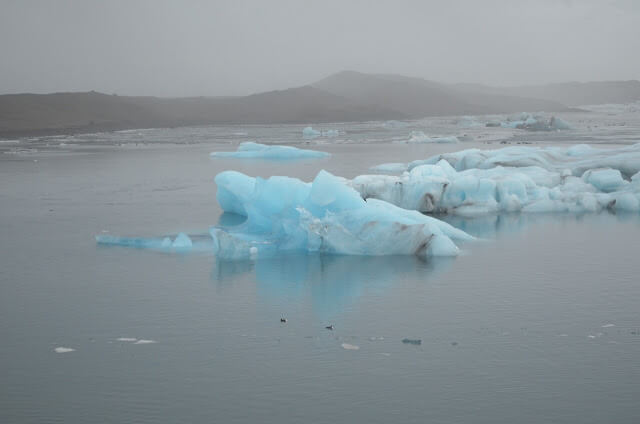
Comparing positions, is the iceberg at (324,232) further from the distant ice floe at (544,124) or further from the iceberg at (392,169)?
the distant ice floe at (544,124)

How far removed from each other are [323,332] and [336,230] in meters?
2.98

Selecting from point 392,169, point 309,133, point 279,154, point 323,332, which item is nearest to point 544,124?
point 309,133

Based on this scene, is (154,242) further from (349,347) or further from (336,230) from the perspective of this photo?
(349,347)

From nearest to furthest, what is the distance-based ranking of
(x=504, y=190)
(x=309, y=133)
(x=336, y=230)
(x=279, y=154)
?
1. (x=336, y=230)
2. (x=504, y=190)
3. (x=279, y=154)
4. (x=309, y=133)

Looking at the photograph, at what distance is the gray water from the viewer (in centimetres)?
470

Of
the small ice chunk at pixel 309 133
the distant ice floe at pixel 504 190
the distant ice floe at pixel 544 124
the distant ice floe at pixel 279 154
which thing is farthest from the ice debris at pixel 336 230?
the distant ice floe at pixel 544 124

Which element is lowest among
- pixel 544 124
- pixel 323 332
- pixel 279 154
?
pixel 323 332

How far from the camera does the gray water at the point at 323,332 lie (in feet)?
15.4

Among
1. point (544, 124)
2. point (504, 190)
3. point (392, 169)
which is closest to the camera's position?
point (504, 190)

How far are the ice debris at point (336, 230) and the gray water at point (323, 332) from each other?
0.27 meters

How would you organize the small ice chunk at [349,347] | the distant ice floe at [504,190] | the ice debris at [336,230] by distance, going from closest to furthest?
1. the small ice chunk at [349,347]
2. the ice debris at [336,230]
3. the distant ice floe at [504,190]

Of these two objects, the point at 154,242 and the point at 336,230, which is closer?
the point at 336,230

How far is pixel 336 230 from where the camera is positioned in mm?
8992

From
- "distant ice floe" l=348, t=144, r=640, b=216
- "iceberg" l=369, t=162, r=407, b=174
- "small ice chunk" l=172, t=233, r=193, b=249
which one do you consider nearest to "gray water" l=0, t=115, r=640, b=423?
"small ice chunk" l=172, t=233, r=193, b=249
